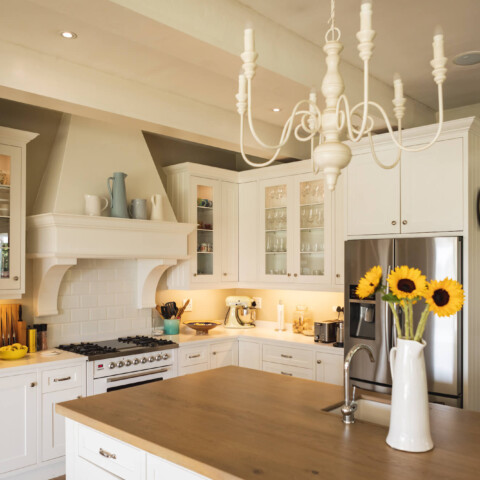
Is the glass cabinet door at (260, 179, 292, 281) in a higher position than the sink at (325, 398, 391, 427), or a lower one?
higher

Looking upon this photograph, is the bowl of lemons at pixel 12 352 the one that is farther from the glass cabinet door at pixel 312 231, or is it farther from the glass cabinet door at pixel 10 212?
the glass cabinet door at pixel 312 231

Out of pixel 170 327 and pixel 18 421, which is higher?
pixel 170 327

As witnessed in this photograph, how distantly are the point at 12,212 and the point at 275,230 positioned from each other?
92.0 inches

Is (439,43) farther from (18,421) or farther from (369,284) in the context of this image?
(18,421)

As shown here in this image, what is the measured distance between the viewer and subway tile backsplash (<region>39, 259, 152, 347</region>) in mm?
4164

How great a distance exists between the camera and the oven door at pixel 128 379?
3.75 meters

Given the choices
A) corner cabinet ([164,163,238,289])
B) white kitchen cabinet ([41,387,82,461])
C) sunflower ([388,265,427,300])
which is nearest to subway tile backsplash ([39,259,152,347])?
corner cabinet ([164,163,238,289])

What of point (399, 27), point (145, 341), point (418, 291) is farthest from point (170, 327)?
point (418, 291)

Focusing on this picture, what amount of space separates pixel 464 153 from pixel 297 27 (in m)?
1.36

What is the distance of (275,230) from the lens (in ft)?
15.9

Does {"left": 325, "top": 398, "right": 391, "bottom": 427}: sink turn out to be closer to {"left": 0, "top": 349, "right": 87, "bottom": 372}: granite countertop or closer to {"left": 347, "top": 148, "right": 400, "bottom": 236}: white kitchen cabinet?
{"left": 347, "top": 148, "right": 400, "bottom": 236}: white kitchen cabinet

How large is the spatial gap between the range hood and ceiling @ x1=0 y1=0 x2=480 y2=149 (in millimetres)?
799

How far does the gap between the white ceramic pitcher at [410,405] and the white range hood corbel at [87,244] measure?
274 centimetres

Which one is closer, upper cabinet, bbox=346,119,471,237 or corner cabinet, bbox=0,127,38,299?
upper cabinet, bbox=346,119,471,237
